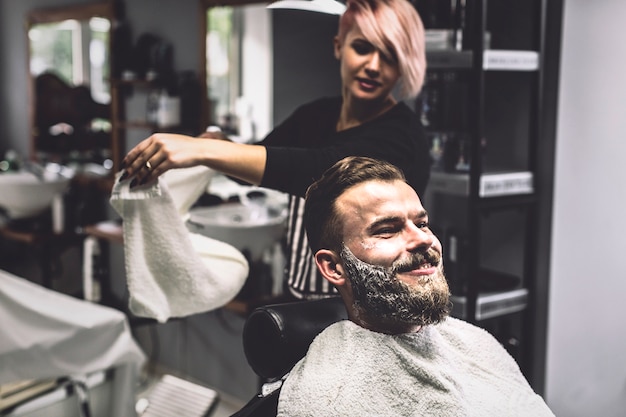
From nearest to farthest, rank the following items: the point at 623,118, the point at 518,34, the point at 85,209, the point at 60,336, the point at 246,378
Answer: the point at 623,118 < the point at 60,336 < the point at 518,34 < the point at 246,378 < the point at 85,209

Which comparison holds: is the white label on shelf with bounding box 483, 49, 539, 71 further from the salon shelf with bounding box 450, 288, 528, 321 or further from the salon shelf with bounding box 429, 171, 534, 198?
the salon shelf with bounding box 450, 288, 528, 321

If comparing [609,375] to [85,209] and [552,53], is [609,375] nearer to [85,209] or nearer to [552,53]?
[552,53]

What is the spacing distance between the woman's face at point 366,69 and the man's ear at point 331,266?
43 centimetres

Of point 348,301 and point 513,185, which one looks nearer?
point 348,301

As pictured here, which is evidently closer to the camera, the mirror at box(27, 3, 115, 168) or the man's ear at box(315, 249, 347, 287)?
the man's ear at box(315, 249, 347, 287)

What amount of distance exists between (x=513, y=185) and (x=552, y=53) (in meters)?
0.48

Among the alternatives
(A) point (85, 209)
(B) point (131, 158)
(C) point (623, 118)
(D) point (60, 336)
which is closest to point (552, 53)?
(C) point (623, 118)

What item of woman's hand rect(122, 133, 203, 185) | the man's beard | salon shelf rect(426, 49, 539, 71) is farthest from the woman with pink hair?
salon shelf rect(426, 49, 539, 71)

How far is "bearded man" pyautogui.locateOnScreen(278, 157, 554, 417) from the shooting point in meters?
1.28

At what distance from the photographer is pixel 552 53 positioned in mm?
2418

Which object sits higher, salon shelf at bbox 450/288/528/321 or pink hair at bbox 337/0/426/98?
pink hair at bbox 337/0/426/98

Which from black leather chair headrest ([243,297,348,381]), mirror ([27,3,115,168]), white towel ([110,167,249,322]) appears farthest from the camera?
mirror ([27,3,115,168])

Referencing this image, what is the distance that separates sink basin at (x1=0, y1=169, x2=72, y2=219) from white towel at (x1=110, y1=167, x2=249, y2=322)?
252 cm

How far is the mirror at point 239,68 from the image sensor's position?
3.26 metres
